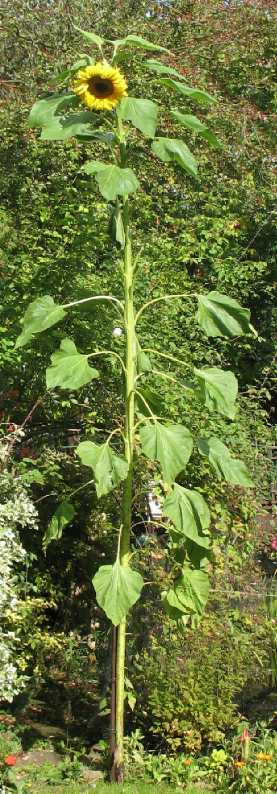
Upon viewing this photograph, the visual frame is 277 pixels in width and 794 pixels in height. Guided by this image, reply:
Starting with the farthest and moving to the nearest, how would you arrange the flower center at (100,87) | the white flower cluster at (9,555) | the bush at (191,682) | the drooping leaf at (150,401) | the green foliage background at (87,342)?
the green foliage background at (87,342) → the bush at (191,682) → the drooping leaf at (150,401) → the white flower cluster at (9,555) → the flower center at (100,87)

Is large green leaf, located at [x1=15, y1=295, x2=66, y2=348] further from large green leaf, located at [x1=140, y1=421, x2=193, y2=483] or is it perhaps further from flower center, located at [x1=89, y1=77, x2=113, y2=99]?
flower center, located at [x1=89, y1=77, x2=113, y2=99]

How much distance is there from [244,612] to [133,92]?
510 centimetres

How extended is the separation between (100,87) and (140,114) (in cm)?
19

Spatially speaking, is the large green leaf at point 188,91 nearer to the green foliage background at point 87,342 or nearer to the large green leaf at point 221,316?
the green foliage background at point 87,342

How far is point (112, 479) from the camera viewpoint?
3.68m

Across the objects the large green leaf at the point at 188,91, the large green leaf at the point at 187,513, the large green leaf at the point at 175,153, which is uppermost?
the large green leaf at the point at 188,91

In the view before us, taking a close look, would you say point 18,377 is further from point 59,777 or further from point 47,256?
point 59,777

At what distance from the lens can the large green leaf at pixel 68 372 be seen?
12.1 ft

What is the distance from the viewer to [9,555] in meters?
4.16

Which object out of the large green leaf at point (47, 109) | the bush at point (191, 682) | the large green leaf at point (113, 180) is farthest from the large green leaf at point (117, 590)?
the large green leaf at point (47, 109)

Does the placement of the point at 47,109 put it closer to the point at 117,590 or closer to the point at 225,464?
the point at 225,464

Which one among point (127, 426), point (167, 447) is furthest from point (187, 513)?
point (127, 426)

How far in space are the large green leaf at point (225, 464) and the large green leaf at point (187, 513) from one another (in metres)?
0.16

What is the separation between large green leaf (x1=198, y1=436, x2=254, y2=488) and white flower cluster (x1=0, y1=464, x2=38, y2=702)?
3.06 ft
